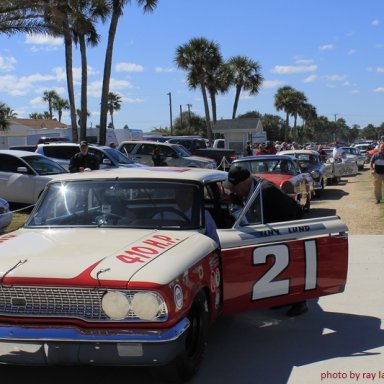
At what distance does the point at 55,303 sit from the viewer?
12.0 feet

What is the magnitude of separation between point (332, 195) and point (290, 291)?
14265 mm

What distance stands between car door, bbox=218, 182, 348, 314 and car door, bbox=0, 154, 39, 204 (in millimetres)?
9812

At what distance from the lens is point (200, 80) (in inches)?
1881

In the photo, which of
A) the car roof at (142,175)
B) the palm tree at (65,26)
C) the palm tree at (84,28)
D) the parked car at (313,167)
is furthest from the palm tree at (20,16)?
the car roof at (142,175)

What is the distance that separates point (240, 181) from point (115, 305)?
7.14 ft

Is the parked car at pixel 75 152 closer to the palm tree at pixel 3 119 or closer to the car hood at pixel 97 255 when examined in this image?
the car hood at pixel 97 255

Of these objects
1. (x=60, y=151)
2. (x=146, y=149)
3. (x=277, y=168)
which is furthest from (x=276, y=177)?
(x=146, y=149)

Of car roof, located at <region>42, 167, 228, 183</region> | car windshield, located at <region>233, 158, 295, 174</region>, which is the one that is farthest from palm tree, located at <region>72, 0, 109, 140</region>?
car roof, located at <region>42, 167, 228, 183</region>

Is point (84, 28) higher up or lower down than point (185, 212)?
higher up

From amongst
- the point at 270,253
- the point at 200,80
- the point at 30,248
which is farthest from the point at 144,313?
the point at 200,80

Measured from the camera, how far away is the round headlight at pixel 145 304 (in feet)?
11.7

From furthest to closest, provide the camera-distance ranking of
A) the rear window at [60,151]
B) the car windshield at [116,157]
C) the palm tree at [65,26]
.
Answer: the palm tree at [65,26], the rear window at [60,151], the car windshield at [116,157]

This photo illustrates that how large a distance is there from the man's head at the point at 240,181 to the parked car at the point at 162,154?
A: 1575cm

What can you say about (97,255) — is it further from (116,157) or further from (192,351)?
(116,157)
